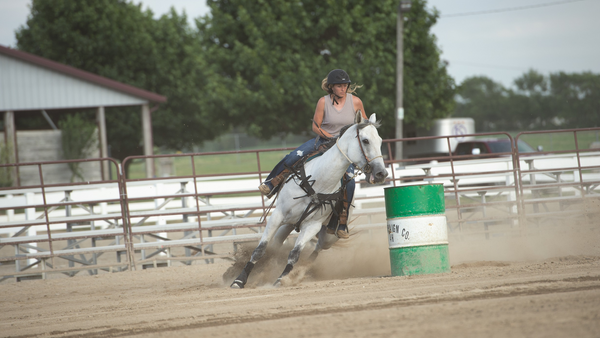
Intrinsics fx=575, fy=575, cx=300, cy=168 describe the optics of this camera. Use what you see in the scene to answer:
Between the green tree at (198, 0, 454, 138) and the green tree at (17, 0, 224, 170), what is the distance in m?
7.03

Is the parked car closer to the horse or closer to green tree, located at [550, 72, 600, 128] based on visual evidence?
the horse

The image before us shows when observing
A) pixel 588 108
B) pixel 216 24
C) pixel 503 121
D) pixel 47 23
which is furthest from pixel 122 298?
pixel 503 121

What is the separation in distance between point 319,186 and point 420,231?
126 cm

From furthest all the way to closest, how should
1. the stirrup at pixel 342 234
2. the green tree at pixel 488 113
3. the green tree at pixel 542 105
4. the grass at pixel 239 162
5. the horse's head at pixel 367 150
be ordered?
1. the green tree at pixel 488 113
2. the green tree at pixel 542 105
3. the grass at pixel 239 162
4. the stirrup at pixel 342 234
5. the horse's head at pixel 367 150

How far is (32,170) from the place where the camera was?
2281 centimetres

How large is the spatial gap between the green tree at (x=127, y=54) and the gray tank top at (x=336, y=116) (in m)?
25.7

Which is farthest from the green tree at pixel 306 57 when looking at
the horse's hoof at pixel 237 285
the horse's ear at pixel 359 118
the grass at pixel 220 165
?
the horse's hoof at pixel 237 285

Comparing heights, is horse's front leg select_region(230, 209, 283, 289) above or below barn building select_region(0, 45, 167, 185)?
below

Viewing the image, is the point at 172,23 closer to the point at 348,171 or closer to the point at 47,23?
the point at 47,23

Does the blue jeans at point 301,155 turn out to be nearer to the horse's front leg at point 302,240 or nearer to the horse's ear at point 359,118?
the horse's front leg at point 302,240

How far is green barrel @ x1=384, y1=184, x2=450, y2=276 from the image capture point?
257 inches

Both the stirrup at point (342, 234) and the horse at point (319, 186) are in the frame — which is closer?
the horse at point (319, 186)

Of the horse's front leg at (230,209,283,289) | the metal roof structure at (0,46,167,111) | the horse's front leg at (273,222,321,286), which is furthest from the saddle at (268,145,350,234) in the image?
the metal roof structure at (0,46,167,111)

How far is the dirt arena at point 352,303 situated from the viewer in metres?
3.97
